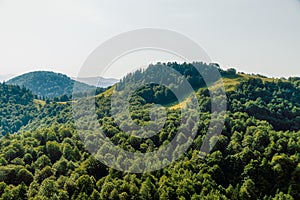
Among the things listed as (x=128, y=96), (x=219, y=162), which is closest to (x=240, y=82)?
(x=128, y=96)

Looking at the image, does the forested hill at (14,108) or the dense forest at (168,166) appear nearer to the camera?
the dense forest at (168,166)

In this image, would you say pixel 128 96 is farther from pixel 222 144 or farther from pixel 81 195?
pixel 81 195

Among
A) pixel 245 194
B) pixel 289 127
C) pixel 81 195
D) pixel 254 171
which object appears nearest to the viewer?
pixel 81 195

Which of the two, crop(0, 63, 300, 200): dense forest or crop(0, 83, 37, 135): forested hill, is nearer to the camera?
crop(0, 63, 300, 200): dense forest

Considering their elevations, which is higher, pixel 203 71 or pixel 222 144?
pixel 203 71

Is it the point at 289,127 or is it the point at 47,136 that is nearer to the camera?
the point at 47,136

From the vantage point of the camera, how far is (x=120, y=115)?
69125 millimetres

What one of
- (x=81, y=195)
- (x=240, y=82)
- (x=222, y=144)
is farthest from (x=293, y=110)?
(x=81, y=195)

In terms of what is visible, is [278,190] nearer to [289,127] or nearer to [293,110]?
[289,127]

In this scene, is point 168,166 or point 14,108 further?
point 14,108

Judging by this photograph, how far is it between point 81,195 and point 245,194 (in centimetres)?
1888

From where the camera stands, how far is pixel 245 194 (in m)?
41.7

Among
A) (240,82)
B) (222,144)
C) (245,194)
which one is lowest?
(245,194)

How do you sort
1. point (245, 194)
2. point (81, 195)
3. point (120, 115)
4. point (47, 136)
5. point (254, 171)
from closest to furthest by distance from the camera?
point (81, 195), point (245, 194), point (254, 171), point (47, 136), point (120, 115)
